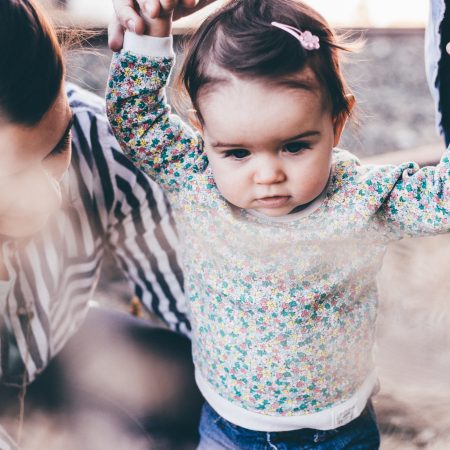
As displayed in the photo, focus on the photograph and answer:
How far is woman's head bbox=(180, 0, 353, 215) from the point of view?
0.83m

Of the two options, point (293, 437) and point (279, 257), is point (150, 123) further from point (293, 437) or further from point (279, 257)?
point (293, 437)

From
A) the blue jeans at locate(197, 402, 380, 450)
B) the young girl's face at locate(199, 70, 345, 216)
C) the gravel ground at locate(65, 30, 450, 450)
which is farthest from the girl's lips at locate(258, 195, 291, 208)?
the blue jeans at locate(197, 402, 380, 450)

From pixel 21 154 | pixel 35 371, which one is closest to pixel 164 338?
pixel 35 371

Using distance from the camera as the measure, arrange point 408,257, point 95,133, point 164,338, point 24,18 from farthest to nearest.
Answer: point 408,257, point 164,338, point 95,133, point 24,18

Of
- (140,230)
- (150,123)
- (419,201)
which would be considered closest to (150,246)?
(140,230)

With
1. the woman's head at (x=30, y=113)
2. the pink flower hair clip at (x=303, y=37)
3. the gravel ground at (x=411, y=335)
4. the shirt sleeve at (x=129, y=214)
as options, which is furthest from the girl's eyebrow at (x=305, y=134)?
the shirt sleeve at (x=129, y=214)

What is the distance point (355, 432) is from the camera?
1.08 metres

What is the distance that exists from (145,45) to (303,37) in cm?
24

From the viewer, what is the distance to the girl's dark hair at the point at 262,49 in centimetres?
83

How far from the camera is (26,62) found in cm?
87

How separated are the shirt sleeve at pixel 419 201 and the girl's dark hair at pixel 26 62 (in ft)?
1.66

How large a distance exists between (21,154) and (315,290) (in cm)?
49

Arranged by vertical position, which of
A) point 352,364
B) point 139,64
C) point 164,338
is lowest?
point 164,338

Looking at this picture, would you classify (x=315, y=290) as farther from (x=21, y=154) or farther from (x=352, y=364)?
(x=21, y=154)
